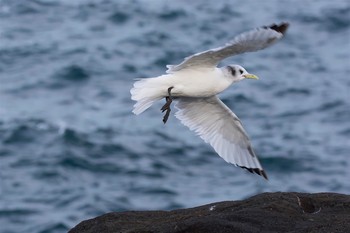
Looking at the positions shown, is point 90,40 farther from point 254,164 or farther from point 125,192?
point 254,164

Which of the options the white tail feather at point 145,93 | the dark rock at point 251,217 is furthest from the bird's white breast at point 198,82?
the dark rock at point 251,217

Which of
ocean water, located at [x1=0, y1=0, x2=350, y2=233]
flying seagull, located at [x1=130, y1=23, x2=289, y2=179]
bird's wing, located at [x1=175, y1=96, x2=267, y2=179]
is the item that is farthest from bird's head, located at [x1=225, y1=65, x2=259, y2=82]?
ocean water, located at [x1=0, y1=0, x2=350, y2=233]

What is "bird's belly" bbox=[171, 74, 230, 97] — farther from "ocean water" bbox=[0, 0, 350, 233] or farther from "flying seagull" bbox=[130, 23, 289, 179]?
"ocean water" bbox=[0, 0, 350, 233]

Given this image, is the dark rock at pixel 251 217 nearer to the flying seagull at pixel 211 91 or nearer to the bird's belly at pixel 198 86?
the flying seagull at pixel 211 91

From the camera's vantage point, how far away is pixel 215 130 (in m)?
9.51

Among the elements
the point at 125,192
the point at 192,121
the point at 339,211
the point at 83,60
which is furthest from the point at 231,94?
the point at 339,211

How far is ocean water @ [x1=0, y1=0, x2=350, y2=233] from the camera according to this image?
579 inches

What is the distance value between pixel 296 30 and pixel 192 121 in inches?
497

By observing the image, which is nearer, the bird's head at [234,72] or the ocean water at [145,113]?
the bird's head at [234,72]

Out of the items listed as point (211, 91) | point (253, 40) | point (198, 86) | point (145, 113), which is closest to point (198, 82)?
point (198, 86)

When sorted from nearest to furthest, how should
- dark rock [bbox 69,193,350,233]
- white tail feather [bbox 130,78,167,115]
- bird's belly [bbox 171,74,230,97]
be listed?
dark rock [bbox 69,193,350,233]
white tail feather [bbox 130,78,167,115]
bird's belly [bbox 171,74,230,97]

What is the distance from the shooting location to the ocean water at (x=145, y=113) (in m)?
14.7

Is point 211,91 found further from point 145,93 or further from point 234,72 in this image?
point 145,93

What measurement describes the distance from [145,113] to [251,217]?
10.6m
